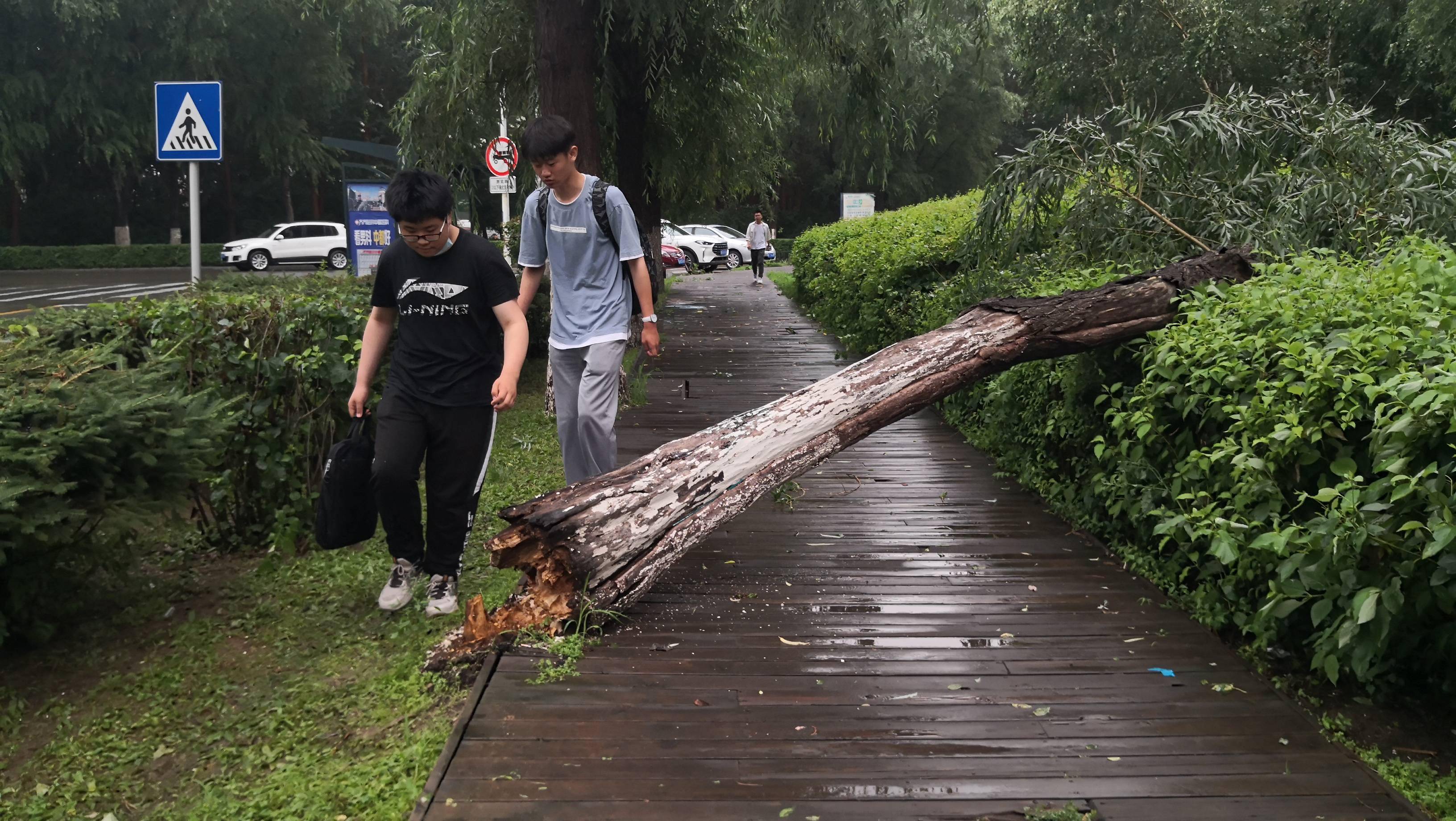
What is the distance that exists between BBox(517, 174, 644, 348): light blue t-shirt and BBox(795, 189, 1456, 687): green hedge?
7.58 ft

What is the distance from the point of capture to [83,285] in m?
28.7

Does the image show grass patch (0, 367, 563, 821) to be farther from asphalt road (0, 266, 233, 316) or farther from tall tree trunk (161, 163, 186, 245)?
tall tree trunk (161, 163, 186, 245)

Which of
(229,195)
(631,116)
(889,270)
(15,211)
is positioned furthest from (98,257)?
(889,270)

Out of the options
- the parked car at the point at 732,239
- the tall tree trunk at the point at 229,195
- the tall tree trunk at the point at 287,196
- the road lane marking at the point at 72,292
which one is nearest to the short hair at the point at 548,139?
the road lane marking at the point at 72,292

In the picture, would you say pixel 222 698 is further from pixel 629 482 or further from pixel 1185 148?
pixel 1185 148

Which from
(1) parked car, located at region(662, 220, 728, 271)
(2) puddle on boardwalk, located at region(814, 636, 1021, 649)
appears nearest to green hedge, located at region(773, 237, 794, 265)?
(1) parked car, located at region(662, 220, 728, 271)

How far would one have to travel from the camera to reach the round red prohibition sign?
516 inches

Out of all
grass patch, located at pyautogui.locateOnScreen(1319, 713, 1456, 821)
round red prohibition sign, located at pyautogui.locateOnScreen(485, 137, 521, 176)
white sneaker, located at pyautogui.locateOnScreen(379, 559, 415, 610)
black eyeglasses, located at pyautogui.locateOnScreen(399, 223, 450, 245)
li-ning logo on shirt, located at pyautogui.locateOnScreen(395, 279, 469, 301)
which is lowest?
grass patch, located at pyautogui.locateOnScreen(1319, 713, 1456, 821)

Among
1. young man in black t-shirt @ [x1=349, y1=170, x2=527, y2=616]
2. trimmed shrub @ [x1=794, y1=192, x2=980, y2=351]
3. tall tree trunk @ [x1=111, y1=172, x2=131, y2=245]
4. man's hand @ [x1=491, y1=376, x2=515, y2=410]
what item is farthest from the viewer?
tall tree trunk @ [x1=111, y1=172, x2=131, y2=245]

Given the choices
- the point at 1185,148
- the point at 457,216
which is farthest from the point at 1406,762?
the point at 457,216

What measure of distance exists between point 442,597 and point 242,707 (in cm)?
98

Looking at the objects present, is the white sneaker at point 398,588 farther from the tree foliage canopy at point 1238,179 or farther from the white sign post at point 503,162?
the white sign post at point 503,162

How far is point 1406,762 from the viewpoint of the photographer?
3.58 metres

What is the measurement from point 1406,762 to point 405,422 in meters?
3.76
